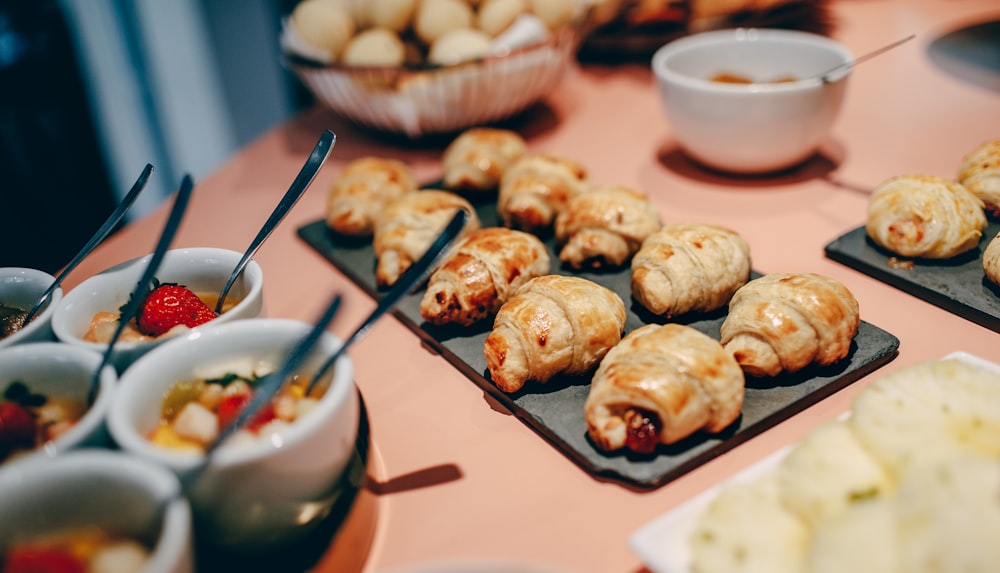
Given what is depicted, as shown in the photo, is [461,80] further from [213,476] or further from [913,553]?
[913,553]

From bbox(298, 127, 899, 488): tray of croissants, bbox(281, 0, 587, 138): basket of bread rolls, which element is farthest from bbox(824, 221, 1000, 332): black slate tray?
bbox(281, 0, 587, 138): basket of bread rolls

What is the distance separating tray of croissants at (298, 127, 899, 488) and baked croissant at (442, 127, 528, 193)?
104 mm

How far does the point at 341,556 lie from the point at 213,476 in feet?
0.78

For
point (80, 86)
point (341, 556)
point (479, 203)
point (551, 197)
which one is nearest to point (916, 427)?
point (341, 556)

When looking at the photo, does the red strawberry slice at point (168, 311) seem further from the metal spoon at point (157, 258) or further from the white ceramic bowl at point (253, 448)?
the white ceramic bowl at point (253, 448)

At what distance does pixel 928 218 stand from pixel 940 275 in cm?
11

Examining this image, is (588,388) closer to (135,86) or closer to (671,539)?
(671,539)

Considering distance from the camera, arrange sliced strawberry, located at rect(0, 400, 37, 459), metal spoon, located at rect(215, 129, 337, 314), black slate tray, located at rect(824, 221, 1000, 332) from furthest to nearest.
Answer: black slate tray, located at rect(824, 221, 1000, 332) < metal spoon, located at rect(215, 129, 337, 314) < sliced strawberry, located at rect(0, 400, 37, 459)

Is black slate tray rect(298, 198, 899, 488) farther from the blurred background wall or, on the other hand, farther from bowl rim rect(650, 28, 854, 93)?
the blurred background wall

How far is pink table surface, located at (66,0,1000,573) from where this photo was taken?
107cm

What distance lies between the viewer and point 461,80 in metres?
2.13

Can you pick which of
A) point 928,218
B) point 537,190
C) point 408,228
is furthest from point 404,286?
point 928,218

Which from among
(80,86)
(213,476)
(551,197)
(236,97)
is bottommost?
(236,97)

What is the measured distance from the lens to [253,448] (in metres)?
0.88
